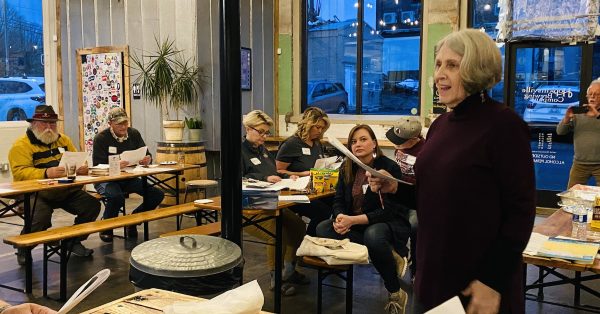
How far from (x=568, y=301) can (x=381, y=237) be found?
4.97ft

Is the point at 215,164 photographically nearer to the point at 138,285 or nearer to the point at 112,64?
the point at 112,64

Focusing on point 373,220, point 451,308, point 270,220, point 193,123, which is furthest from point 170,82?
point 451,308

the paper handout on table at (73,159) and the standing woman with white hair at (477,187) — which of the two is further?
the paper handout on table at (73,159)

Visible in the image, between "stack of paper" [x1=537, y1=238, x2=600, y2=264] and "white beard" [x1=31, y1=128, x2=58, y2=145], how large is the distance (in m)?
4.25

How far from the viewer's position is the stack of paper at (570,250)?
2348mm

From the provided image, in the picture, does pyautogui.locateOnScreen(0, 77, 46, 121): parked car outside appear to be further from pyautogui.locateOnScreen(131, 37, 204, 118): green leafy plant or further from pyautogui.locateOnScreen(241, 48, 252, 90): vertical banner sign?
pyautogui.locateOnScreen(241, 48, 252, 90): vertical banner sign

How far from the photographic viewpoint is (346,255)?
3342 millimetres

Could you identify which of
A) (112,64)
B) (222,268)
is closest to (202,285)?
(222,268)

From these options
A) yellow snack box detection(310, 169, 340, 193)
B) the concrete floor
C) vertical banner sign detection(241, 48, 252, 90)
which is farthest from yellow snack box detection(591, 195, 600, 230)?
vertical banner sign detection(241, 48, 252, 90)

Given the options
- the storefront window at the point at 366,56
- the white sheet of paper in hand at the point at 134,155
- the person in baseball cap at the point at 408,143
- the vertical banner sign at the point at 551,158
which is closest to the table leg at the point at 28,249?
the white sheet of paper in hand at the point at 134,155

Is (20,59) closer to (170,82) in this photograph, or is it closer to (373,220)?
(170,82)

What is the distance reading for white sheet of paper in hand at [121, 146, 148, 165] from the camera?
5566mm

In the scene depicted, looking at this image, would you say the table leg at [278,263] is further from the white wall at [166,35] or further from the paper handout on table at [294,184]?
the white wall at [166,35]

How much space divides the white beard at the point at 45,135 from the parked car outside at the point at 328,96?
168 inches
